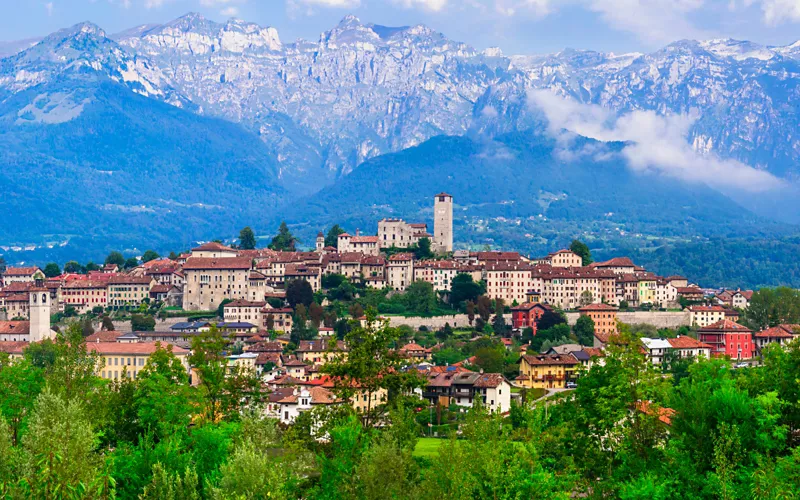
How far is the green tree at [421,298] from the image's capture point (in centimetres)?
13250

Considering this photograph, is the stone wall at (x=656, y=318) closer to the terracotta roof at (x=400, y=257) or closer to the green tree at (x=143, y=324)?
the terracotta roof at (x=400, y=257)

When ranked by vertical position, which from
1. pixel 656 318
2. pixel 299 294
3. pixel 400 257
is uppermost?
pixel 400 257

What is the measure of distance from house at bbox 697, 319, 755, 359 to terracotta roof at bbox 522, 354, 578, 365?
1853 centimetres

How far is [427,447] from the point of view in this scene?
72438 millimetres

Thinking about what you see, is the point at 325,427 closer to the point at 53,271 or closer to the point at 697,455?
the point at 697,455

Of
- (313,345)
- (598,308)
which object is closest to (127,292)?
(313,345)

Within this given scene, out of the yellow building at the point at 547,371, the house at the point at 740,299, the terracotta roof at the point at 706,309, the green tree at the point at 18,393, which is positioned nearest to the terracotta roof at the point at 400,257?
the terracotta roof at the point at 706,309

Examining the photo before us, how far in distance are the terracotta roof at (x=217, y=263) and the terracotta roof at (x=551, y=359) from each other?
4528 cm

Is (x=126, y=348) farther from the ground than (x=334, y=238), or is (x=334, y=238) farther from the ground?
(x=334, y=238)

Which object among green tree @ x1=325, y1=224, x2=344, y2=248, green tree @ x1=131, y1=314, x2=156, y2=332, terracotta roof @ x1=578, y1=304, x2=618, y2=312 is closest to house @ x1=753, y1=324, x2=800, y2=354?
terracotta roof @ x1=578, y1=304, x2=618, y2=312

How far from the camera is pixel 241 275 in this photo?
140 metres

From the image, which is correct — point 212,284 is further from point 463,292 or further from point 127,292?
point 463,292

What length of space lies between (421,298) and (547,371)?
33206mm

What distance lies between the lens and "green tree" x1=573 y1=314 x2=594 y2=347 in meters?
121
